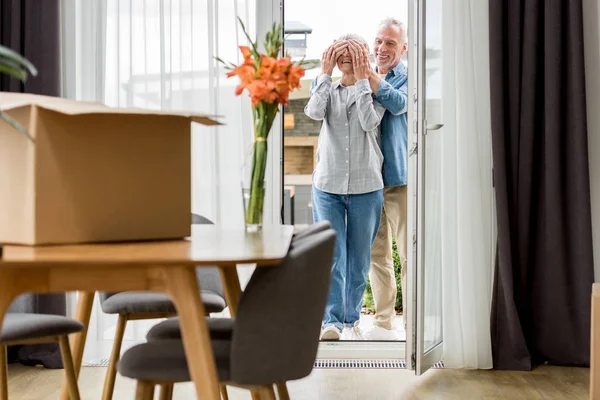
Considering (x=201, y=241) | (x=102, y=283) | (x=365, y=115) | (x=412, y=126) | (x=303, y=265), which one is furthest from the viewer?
(x=365, y=115)

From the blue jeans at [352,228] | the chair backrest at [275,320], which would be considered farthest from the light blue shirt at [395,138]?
the chair backrest at [275,320]

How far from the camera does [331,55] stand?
171 inches

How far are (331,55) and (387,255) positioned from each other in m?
1.16

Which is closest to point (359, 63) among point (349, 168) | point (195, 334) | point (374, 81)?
point (374, 81)

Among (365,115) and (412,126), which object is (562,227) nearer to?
(412,126)

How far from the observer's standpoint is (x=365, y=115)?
4.25 metres

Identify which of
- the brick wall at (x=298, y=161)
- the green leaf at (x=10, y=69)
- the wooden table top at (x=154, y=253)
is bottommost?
A: the wooden table top at (x=154, y=253)

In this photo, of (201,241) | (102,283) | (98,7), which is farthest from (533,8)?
(102,283)

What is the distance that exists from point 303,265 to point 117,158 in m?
0.45

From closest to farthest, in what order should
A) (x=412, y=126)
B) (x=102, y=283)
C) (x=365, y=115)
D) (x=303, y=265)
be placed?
(x=102, y=283), (x=303, y=265), (x=412, y=126), (x=365, y=115)

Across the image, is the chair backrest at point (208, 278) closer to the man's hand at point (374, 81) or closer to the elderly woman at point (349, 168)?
the elderly woman at point (349, 168)

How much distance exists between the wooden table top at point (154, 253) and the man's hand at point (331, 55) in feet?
8.58

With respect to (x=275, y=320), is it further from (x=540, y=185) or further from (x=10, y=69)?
(x=540, y=185)

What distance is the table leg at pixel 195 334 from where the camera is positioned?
152 centimetres
